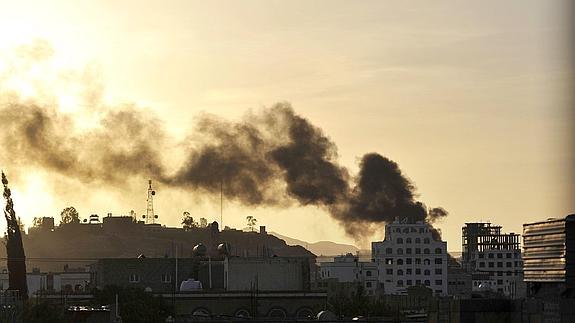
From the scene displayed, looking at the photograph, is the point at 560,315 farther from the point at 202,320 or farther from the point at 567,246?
the point at 202,320

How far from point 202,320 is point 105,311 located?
314 inches

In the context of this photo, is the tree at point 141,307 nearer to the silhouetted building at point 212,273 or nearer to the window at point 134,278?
the silhouetted building at point 212,273

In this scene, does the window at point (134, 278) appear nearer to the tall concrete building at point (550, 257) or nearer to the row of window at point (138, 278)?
the row of window at point (138, 278)

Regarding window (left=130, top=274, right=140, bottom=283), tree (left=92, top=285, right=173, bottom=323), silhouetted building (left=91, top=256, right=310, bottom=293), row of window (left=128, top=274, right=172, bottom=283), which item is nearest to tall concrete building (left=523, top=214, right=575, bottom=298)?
tree (left=92, top=285, right=173, bottom=323)

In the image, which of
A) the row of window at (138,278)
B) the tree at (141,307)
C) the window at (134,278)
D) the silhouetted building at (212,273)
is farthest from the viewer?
the window at (134,278)

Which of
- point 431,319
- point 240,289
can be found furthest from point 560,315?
point 240,289

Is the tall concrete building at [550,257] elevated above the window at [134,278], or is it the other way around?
the window at [134,278]

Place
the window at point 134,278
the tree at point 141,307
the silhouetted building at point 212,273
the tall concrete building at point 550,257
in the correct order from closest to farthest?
the tall concrete building at point 550,257
the tree at point 141,307
the silhouetted building at point 212,273
the window at point 134,278

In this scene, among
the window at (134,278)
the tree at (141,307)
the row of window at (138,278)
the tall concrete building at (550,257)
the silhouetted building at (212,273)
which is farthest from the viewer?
the window at (134,278)

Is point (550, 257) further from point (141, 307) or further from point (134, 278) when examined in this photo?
point (134, 278)

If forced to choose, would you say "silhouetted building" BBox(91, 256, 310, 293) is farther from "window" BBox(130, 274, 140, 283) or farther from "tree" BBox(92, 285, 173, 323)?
"tree" BBox(92, 285, 173, 323)

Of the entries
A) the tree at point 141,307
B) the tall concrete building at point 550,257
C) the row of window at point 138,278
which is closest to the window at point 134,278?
the row of window at point 138,278

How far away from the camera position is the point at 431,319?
4333 inches

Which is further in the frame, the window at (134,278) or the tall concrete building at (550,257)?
the window at (134,278)
